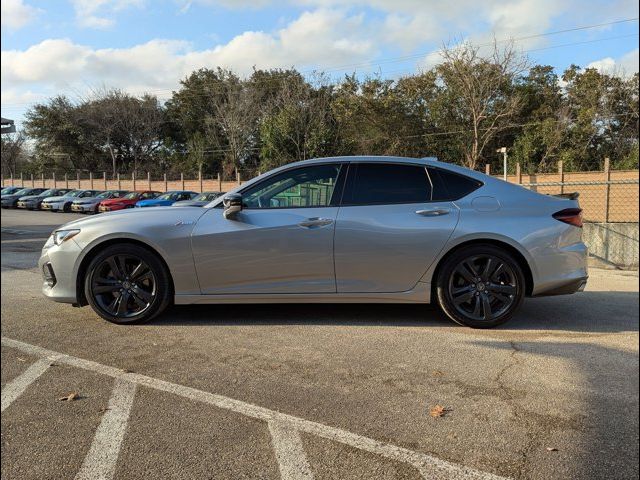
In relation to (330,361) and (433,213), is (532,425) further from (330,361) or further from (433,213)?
(433,213)

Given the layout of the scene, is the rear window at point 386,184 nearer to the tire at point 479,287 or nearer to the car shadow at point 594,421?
the tire at point 479,287

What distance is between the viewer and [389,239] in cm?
425

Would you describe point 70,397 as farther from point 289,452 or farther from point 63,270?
point 63,270

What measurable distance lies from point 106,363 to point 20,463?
4.35 feet

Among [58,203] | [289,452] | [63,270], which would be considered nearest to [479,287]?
[289,452]

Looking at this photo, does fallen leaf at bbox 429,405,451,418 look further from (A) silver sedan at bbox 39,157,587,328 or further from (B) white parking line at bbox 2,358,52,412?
(B) white parking line at bbox 2,358,52,412

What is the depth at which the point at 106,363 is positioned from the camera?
349 cm

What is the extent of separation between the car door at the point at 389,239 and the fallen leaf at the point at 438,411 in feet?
5.33

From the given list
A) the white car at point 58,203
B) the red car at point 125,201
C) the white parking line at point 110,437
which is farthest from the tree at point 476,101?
the white car at point 58,203

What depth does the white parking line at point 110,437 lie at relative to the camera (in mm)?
2184

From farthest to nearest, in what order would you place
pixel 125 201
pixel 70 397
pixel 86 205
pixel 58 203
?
pixel 58 203 < pixel 86 205 < pixel 125 201 < pixel 70 397

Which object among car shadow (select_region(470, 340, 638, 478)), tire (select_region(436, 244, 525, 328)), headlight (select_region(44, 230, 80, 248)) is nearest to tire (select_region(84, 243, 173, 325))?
headlight (select_region(44, 230, 80, 248))

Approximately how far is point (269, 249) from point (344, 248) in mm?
659

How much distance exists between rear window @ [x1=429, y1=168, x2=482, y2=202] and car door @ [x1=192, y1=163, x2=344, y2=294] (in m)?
0.92
